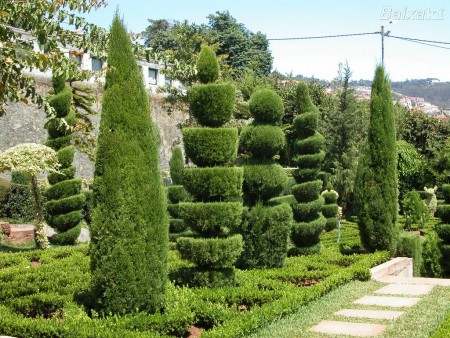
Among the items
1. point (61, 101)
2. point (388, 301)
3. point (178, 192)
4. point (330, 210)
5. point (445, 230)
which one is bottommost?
point (330, 210)

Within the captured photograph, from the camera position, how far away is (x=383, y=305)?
7.81 meters

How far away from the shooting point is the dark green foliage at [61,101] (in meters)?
14.8

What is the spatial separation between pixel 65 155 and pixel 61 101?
1495 mm

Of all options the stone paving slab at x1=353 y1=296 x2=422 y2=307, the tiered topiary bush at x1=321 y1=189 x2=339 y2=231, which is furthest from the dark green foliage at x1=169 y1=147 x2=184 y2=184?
the stone paving slab at x1=353 y1=296 x2=422 y2=307

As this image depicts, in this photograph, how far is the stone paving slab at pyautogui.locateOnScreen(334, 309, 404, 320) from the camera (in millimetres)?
7068

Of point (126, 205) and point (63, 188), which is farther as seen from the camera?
point (63, 188)

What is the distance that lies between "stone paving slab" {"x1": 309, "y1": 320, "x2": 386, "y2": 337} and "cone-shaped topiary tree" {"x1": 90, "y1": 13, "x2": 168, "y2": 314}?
1.96m

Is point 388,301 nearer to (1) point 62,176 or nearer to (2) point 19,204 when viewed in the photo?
(1) point 62,176

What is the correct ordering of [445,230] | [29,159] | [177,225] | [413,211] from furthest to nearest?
[413,211]
[177,225]
[29,159]
[445,230]

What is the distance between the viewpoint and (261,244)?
9891mm

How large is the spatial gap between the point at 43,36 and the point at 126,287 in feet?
8.83

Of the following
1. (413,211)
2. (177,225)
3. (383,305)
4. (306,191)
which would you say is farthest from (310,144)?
(413,211)

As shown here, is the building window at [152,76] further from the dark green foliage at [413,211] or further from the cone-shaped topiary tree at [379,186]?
the cone-shaped topiary tree at [379,186]

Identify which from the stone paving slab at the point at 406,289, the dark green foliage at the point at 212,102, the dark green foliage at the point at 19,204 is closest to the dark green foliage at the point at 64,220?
the dark green foliage at the point at 19,204
